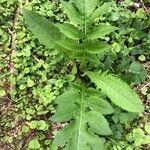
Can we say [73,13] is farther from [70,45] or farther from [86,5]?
[70,45]

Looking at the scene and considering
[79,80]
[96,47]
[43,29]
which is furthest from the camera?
[79,80]

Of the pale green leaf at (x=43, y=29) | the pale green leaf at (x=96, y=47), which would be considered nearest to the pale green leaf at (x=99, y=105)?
the pale green leaf at (x=96, y=47)

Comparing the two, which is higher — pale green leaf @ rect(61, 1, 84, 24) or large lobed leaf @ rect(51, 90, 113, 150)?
pale green leaf @ rect(61, 1, 84, 24)

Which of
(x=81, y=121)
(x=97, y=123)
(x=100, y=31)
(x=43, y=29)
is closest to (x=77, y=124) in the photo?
(x=81, y=121)

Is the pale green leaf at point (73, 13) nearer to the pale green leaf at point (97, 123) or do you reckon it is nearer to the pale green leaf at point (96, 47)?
the pale green leaf at point (96, 47)

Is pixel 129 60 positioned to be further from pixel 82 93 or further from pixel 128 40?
pixel 82 93

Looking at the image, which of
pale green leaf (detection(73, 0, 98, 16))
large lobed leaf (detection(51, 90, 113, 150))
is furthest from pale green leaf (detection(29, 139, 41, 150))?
pale green leaf (detection(73, 0, 98, 16))

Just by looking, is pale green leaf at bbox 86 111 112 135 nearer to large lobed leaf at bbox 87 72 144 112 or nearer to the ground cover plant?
the ground cover plant
